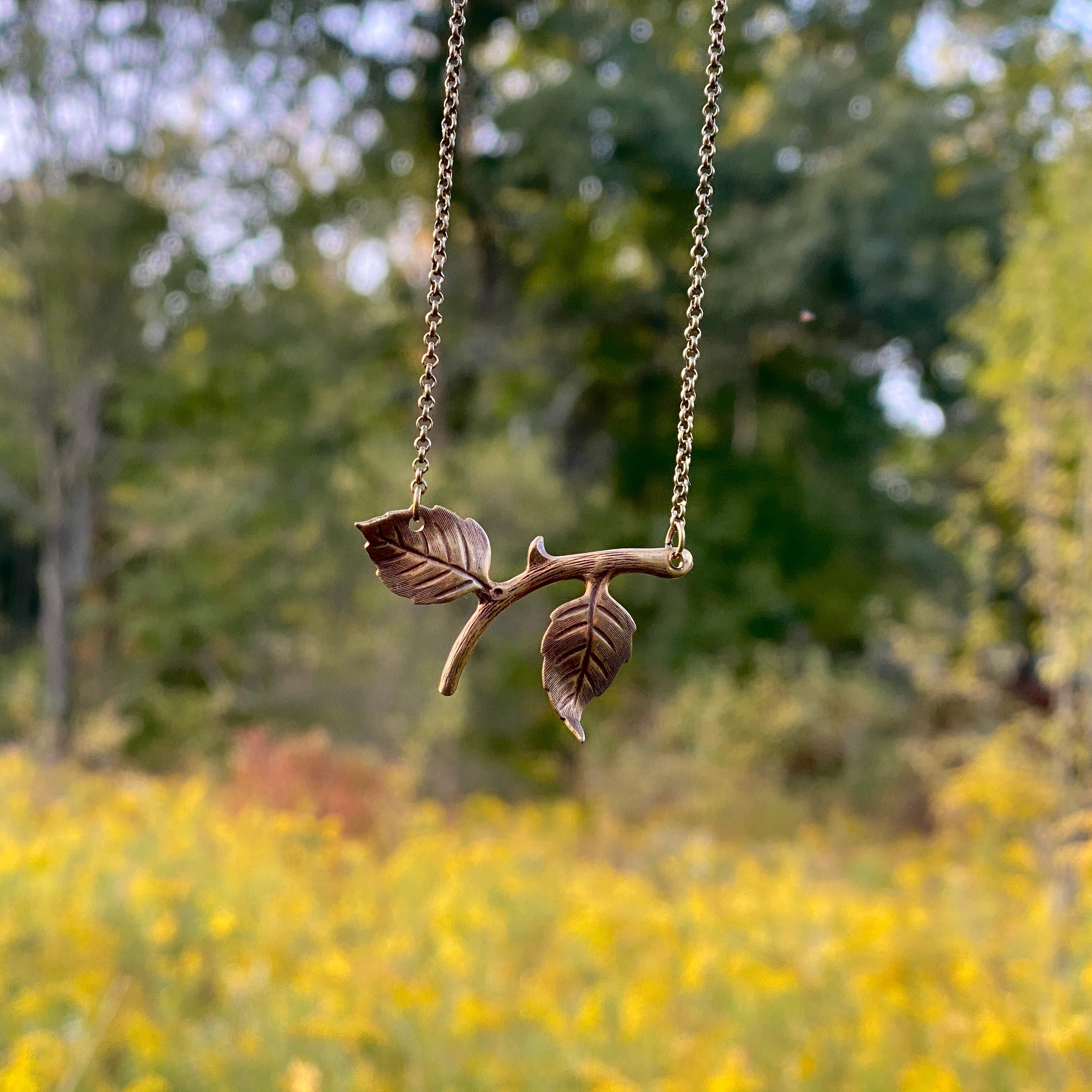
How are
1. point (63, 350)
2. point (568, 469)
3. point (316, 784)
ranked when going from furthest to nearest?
1. point (568, 469)
2. point (63, 350)
3. point (316, 784)

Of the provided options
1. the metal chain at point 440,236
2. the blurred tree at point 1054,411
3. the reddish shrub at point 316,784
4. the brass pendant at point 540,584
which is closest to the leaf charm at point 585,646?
the brass pendant at point 540,584

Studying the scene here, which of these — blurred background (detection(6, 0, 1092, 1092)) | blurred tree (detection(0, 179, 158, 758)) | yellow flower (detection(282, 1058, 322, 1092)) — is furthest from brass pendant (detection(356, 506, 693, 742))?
blurred tree (detection(0, 179, 158, 758))

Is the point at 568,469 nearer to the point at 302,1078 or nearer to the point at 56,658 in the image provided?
the point at 56,658

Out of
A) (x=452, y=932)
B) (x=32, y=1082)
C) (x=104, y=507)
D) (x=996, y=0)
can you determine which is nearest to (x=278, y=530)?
(x=104, y=507)

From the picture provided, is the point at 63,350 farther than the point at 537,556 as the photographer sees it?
Yes

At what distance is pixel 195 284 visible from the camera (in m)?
7.69

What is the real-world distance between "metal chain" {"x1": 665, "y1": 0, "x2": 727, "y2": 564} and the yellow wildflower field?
1489 mm

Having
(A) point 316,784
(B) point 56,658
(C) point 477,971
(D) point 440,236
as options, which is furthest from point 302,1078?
(B) point 56,658

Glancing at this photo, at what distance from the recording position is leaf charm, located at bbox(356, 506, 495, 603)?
970 mm

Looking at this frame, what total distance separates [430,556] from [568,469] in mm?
8345

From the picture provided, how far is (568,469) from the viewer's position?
30.5 feet

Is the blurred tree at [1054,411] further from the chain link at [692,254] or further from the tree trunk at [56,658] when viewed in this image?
the tree trunk at [56,658]

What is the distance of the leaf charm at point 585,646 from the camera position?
1.04m

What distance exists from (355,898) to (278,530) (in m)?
4.26
